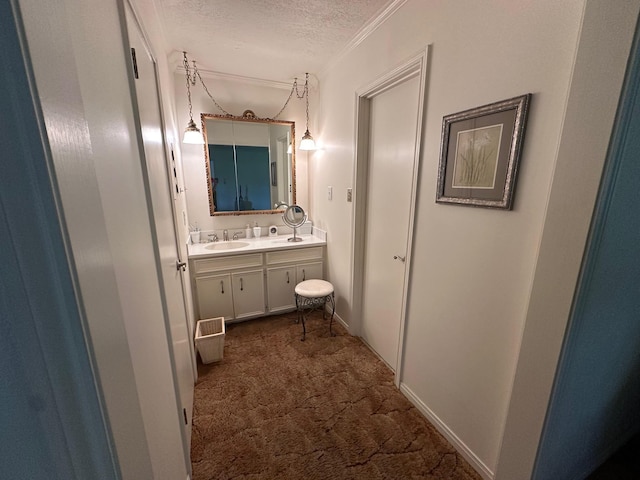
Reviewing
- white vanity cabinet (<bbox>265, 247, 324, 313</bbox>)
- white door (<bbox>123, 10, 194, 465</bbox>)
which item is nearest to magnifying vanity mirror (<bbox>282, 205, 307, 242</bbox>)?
white vanity cabinet (<bbox>265, 247, 324, 313</bbox>)

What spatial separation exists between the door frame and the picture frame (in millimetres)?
215

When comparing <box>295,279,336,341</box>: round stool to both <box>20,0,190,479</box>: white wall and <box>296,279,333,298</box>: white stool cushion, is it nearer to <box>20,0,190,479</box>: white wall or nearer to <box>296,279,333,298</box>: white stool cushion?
<box>296,279,333,298</box>: white stool cushion

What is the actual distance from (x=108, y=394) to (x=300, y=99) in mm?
3135

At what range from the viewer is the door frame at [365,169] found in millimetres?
1543

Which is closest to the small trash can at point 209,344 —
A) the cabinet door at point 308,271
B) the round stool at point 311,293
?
the round stool at point 311,293

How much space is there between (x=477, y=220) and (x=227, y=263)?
6.85 feet

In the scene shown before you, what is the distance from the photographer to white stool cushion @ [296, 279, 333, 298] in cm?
238

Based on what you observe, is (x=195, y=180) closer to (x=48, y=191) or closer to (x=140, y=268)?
(x=140, y=268)

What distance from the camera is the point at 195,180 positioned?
2.73 metres

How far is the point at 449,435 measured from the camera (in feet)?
4.90

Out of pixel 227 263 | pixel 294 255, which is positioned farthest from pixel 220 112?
pixel 294 255

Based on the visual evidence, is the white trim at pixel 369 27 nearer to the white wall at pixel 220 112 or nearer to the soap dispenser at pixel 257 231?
the white wall at pixel 220 112

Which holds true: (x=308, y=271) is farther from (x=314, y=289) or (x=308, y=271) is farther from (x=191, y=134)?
(x=191, y=134)

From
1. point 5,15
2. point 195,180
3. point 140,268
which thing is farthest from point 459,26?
point 195,180
